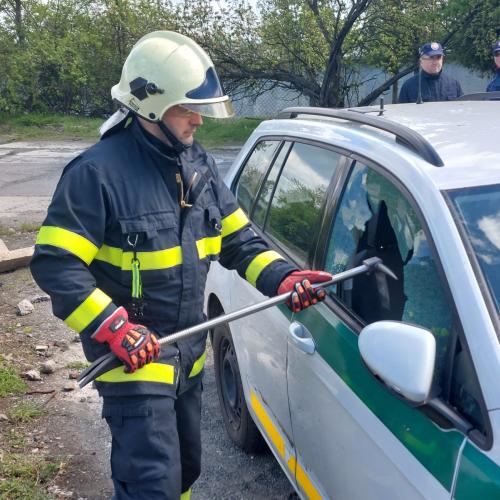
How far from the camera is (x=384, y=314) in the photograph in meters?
2.23

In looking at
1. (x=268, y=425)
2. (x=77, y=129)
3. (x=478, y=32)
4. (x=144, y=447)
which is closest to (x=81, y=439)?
(x=268, y=425)

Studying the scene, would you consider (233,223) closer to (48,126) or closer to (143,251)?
(143,251)

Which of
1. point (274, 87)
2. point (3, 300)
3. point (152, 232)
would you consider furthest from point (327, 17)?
point (152, 232)

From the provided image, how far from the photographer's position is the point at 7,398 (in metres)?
4.08

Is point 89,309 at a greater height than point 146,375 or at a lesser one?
greater

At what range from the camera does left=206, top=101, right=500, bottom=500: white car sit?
1.69 metres

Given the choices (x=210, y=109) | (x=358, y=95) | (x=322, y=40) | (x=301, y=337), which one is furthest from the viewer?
(x=358, y=95)

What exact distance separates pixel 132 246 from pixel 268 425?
1095mm

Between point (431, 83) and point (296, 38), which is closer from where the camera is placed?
point (431, 83)

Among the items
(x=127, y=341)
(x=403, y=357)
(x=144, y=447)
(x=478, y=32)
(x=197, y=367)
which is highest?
(x=478, y=32)

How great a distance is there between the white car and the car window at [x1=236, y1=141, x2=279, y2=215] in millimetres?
33

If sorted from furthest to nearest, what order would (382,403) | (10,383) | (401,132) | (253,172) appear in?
(10,383), (253,172), (401,132), (382,403)

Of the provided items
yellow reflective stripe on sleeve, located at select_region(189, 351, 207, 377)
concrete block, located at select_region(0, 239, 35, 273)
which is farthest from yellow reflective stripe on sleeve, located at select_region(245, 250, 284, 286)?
concrete block, located at select_region(0, 239, 35, 273)

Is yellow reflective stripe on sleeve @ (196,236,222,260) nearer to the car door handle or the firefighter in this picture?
the firefighter
